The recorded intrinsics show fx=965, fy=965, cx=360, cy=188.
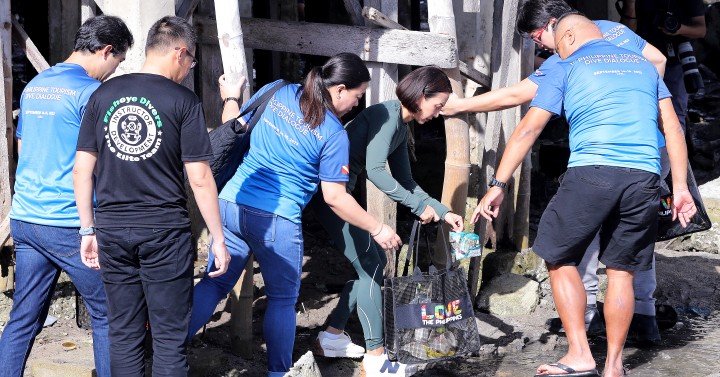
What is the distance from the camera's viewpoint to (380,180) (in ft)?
16.4

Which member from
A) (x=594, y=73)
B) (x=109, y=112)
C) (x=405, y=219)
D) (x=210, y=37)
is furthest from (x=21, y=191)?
(x=405, y=219)

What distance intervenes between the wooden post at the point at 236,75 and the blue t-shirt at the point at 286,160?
33cm

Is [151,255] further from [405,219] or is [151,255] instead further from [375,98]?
[405,219]

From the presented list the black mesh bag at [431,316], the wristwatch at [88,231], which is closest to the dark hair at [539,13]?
the black mesh bag at [431,316]

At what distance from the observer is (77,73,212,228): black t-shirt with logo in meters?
3.83

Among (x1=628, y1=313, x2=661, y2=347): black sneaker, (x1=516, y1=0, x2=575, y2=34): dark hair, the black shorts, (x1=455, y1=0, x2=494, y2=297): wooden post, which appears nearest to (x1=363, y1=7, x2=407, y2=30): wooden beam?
(x1=516, y1=0, x2=575, y2=34): dark hair

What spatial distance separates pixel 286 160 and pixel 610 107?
1.59 m

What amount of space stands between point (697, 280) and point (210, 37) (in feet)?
12.8

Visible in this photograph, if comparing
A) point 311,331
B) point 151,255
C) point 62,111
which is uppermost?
point 62,111

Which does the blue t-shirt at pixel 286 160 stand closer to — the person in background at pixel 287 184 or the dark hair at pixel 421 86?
the person in background at pixel 287 184

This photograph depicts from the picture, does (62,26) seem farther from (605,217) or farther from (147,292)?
(605,217)

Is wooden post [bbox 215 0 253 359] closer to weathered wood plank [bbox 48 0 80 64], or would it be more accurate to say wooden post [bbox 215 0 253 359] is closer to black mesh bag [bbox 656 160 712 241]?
weathered wood plank [bbox 48 0 80 64]

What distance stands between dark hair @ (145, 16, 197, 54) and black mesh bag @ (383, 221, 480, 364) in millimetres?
1562

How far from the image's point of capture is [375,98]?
18.5ft
